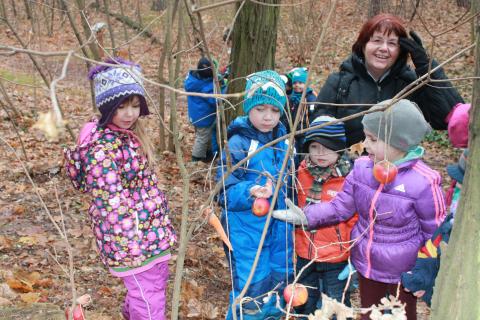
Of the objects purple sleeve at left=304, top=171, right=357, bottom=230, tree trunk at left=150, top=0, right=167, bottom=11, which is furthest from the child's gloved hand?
tree trunk at left=150, top=0, right=167, bottom=11

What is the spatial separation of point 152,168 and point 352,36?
1086cm

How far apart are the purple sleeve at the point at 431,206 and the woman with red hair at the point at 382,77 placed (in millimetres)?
703

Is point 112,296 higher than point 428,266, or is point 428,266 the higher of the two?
point 428,266

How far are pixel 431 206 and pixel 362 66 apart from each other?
1019mm

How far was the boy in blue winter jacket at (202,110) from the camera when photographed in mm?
5551

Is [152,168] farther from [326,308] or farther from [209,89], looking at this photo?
[209,89]

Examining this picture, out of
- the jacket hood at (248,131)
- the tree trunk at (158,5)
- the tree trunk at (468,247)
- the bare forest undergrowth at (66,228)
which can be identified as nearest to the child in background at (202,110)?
the bare forest undergrowth at (66,228)

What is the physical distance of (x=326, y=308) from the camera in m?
1.54

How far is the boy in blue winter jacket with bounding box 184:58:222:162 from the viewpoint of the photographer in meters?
5.55

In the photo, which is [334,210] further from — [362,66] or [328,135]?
[362,66]

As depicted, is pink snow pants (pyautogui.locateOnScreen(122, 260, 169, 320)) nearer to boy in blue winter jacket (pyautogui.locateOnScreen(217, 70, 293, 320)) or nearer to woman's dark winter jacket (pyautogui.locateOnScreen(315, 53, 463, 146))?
boy in blue winter jacket (pyautogui.locateOnScreen(217, 70, 293, 320))

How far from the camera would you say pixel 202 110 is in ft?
18.9

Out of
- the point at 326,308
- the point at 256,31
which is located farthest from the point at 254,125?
the point at 256,31

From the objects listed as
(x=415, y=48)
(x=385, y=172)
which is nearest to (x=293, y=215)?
(x=385, y=172)
